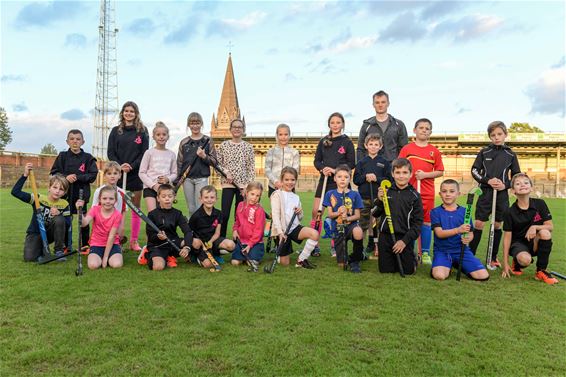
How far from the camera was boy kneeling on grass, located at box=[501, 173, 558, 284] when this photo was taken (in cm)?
578

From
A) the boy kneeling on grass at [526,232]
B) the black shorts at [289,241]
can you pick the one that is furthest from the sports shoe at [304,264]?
the boy kneeling on grass at [526,232]

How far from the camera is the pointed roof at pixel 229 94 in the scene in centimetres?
8212

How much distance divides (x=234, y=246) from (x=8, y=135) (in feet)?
243

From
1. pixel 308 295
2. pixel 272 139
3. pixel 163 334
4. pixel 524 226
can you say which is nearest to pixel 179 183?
pixel 308 295

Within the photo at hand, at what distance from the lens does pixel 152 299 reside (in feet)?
14.8

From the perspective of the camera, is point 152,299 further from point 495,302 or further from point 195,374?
point 495,302

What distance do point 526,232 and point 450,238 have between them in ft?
3.48

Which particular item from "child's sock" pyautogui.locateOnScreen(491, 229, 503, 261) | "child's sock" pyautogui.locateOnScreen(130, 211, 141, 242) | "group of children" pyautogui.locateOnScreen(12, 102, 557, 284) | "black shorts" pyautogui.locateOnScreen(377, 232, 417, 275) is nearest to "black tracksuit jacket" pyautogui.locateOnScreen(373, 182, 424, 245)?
"group of children" pyautogui.locateOnScreen(12, 102, 557, 284)

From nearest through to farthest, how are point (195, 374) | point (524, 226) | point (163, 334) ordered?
1. point (195, 374)
2. point (163, 334)
3. point (524, 226)

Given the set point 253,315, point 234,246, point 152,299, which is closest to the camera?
point 253,315

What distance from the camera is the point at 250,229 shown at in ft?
21.5

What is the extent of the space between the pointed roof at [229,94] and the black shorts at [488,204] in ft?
253

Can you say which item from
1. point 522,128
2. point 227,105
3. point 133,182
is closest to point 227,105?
point 227,105

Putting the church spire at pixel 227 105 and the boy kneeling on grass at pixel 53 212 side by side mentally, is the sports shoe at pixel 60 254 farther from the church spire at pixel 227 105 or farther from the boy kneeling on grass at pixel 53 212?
the church spire at pixel 227 105
